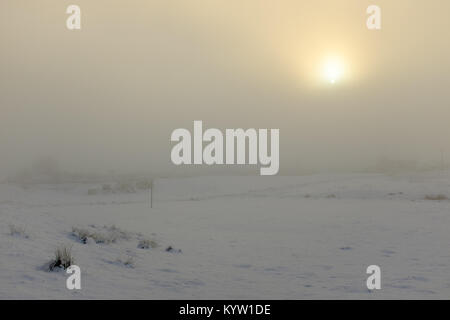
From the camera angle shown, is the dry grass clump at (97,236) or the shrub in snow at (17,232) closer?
the shrub in snow at (17,232)

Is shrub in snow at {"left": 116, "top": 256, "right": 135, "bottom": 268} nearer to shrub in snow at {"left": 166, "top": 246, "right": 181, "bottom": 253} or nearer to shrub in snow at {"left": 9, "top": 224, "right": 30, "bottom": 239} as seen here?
shrub in snow at {"left": 166, "top": 246, "right": 181, "bottom": 253}

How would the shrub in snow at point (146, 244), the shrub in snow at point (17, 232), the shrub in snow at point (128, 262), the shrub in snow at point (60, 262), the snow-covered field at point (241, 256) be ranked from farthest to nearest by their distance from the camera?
the shrub in snow at point (146, 244)
the shrub in snow at point (17, 232)
the shrub in snow at point (128, 262)
the shrub in snow at point (60, 262)
the snow-covered field at point (241, 256)

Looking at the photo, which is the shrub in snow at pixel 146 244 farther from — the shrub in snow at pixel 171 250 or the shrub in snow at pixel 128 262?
the shrub in snow at pixel 128 262

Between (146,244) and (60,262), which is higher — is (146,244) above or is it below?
below

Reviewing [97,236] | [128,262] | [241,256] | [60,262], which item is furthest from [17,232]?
[241,256]

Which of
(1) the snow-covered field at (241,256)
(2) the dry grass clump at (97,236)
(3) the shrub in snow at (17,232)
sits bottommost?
(1) the snow-covered field at (241,256)

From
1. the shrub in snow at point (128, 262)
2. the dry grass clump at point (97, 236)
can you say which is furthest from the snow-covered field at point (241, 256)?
the dry grass clump at point (97, 236)

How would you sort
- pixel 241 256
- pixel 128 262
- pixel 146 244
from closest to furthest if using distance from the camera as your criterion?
pixel 128 262
pixel 241 256
pixel 146 244

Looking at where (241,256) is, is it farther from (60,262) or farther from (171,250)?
(60,262)

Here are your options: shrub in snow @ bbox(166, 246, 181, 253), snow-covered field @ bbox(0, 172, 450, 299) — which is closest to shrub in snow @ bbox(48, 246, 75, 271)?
snow-covered field @ bbox(0, 172, 450, 299)

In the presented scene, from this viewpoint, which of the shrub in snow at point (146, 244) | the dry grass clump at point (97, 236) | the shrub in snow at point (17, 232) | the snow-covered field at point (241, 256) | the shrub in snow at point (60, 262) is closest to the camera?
the snow-covered field at point (241, 256)

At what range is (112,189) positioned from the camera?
155 feet

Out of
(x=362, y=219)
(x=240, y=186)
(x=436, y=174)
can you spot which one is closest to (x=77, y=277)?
(x=362, y=219)
